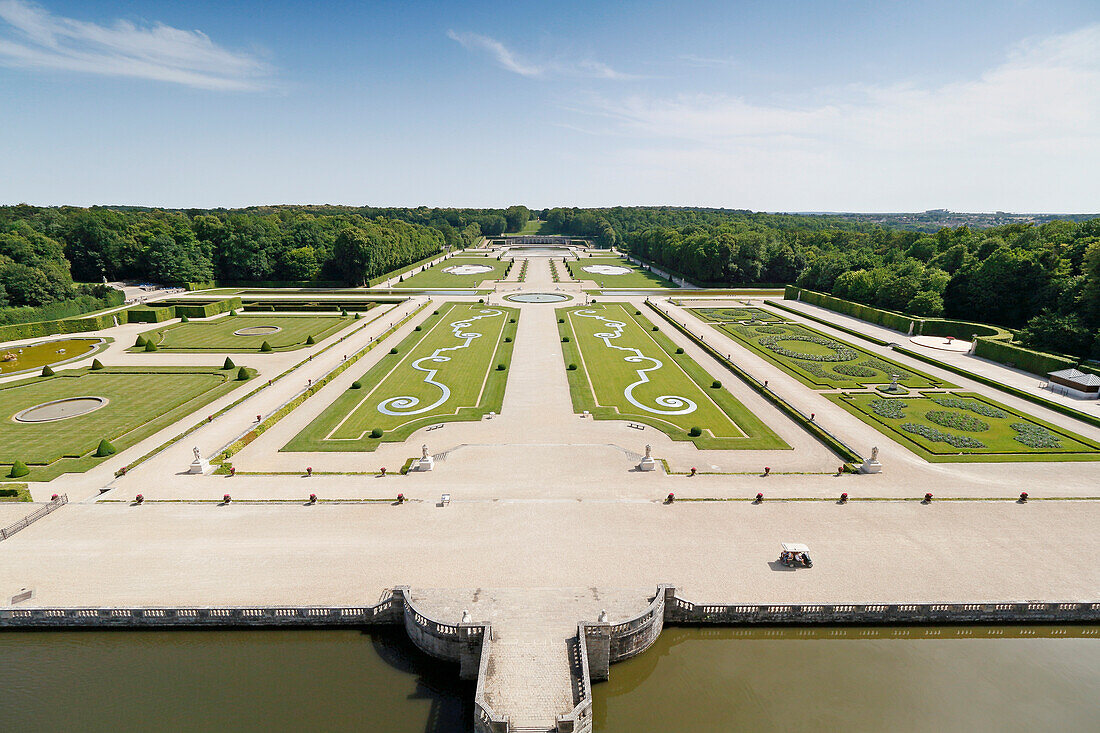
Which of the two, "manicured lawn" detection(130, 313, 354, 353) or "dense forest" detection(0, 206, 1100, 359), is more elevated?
"dense forest" detection(0, 206, 1100, 359)

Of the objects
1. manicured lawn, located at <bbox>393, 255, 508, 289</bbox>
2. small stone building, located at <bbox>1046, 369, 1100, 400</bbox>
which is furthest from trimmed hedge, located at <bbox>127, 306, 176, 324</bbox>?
small stone building, located at <bbox>1046, 369, 1100, 400</bbox>

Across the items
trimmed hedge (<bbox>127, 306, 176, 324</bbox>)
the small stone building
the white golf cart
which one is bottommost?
the white golf cart

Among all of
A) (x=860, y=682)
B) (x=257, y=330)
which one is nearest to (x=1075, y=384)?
(x=860, y=682)

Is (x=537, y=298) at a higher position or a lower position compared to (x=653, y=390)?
higher

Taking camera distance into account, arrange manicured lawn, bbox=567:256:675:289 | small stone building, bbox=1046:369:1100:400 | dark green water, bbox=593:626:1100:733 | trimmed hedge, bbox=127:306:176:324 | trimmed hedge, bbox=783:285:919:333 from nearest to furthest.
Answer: dark green water, bbox=593:626:1100:733
small stone building, bbox=1046:369:1100:400
trimmed hedge, bbox=783:285:919:333
trimmed hedge, bbox=127:306:176:324
manicured lawn, bbox=567:256:675:289

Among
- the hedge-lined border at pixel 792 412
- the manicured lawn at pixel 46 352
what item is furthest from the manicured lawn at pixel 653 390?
the manicured lawn at pixel 46 352

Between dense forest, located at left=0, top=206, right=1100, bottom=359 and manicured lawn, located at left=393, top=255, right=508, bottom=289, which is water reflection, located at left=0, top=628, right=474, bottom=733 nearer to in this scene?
dense forest, located at left=0, top=206, right=1100, bottom=359

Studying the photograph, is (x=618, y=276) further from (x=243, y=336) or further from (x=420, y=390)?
(x=420, y=390)
